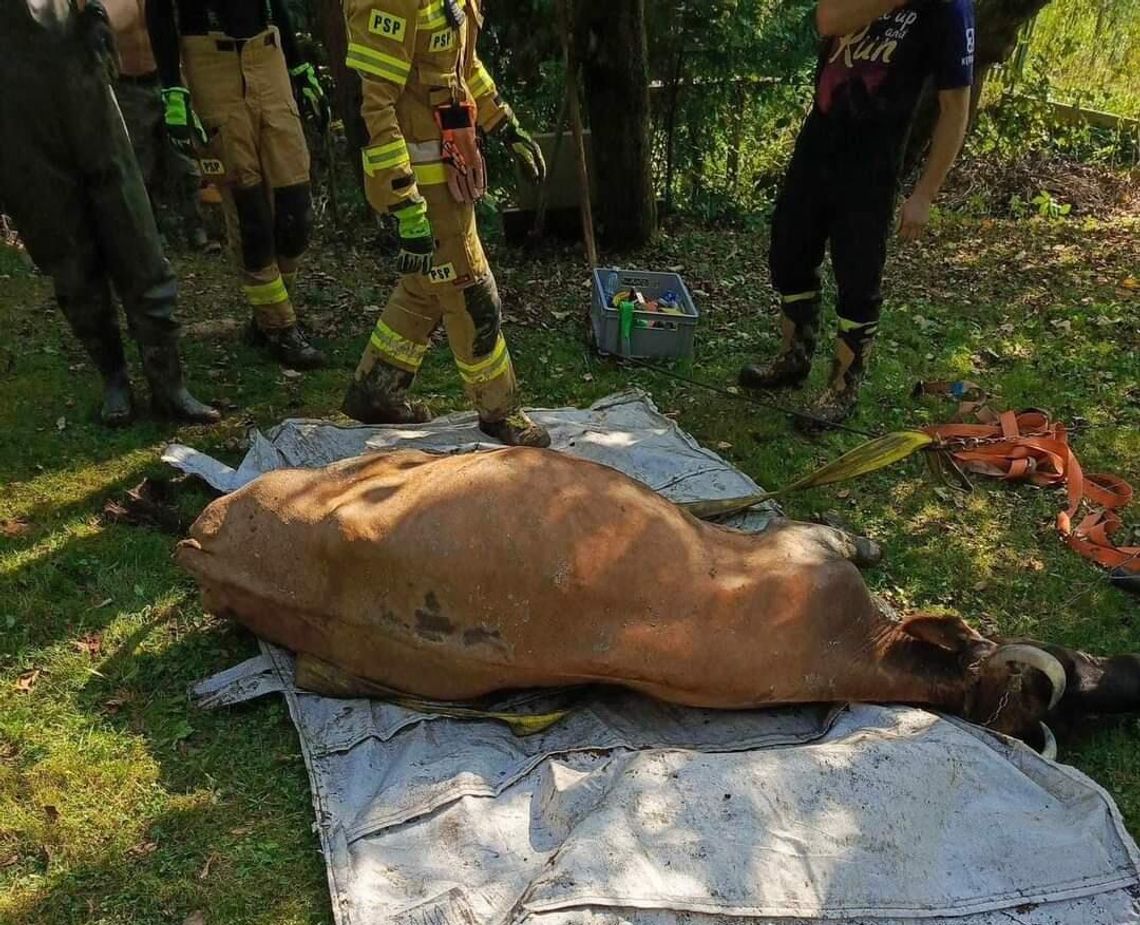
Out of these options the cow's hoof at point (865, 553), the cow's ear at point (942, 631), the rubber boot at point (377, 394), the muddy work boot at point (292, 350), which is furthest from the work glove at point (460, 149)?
the cow's ear at point (942, 631)

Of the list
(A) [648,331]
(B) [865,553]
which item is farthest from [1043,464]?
(A) [648,331]

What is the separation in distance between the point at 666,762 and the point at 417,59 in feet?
8.62

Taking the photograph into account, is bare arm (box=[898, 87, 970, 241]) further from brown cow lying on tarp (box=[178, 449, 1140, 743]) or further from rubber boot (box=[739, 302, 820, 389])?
brown cow lying on tarp (box=[178, 449, 1140, 743])

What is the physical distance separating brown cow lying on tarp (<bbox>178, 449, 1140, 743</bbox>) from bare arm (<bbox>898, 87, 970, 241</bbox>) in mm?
1955

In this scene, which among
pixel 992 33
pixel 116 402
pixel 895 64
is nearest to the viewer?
pixel 895 64

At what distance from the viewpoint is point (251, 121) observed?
4.42 metres

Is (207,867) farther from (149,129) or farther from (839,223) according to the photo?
(149,129)

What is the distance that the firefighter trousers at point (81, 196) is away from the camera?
3518mm

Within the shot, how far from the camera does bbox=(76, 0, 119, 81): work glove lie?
356cm

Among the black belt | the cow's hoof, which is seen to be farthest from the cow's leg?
the black belt

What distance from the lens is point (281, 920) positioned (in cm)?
220

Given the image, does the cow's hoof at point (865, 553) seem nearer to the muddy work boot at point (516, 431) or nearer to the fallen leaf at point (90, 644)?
the muddy work boot at point (516, 431)

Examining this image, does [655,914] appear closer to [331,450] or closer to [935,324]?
[331,450]

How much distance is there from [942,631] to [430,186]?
244 centimetres
